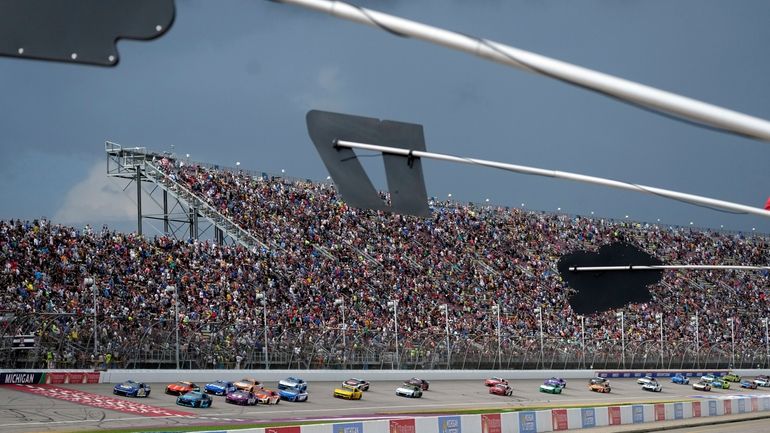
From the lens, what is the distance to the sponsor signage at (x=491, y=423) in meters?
29.9

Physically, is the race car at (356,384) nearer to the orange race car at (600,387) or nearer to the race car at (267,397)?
the race car at (267,397)

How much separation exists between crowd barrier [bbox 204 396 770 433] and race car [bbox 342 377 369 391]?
25.2ft

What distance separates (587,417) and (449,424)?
860cm

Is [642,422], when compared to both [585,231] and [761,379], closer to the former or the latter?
[761,379]

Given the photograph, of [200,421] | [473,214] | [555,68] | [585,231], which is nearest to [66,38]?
[555,68]

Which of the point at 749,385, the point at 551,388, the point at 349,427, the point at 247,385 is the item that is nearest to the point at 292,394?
the point at 247,385

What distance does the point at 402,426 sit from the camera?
27.5 meters

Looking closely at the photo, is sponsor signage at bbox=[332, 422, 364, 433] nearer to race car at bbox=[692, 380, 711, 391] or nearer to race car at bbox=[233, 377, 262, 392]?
race car at bbox=[233, 377, 262, 392]

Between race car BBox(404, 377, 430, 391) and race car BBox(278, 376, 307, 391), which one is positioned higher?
race car BBox(278, 376, 307, 391)

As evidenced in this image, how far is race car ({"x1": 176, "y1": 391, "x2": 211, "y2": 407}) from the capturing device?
32188 millimetres

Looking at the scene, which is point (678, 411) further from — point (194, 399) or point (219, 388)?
point (194, 399)

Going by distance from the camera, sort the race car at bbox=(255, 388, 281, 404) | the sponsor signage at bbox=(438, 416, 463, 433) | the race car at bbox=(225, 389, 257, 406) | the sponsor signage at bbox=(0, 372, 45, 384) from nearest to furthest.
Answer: the sponsor signage at bbox=(438, 416, 463, 433) → the sponsor signage at bbox=(0, 372, 45, 384) → the race car at bbox=(225, 389, 257, 406) → the race car at bbox=(255, 388, 281, 404)

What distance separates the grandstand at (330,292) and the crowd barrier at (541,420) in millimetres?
8894

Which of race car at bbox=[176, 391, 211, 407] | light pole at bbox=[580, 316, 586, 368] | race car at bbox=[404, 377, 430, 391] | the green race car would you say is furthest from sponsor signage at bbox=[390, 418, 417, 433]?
light pole at bbox=[580, 316, 586, 368]
